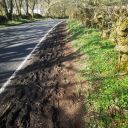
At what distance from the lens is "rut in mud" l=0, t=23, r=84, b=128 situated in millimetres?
6961

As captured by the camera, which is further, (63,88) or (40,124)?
(63,88)

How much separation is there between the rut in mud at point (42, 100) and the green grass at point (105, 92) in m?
0.39

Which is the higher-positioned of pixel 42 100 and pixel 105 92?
pixel 105 92

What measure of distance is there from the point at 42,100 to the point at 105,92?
6.05 feet

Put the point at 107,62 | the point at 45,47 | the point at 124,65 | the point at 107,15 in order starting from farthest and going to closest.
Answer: the point at 107,15, the point at 45,47, the point at 107,62, the point at 124,65

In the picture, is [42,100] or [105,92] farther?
[105,92]

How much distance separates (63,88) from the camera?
9367mm

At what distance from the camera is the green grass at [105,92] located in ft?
22.6

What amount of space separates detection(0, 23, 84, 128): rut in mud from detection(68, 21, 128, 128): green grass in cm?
39

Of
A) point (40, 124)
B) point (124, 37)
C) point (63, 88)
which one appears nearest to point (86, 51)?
point (124, 37)

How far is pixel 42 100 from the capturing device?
27.0 feet

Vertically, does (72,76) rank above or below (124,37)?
below

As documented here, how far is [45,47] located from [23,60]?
3811 millimetres

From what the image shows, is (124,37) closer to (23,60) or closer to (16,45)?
(23,60)
